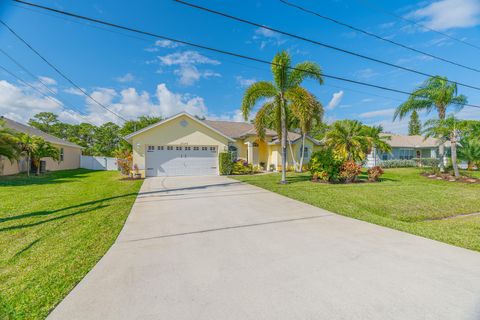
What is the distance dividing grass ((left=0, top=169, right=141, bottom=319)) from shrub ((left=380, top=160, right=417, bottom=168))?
26602 mm

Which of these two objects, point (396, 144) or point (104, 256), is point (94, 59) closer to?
point (104, 256)

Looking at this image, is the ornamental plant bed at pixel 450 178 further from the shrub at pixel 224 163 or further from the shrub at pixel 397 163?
the shrub at pixel 224 163

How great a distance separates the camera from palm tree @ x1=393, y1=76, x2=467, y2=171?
53.3 feet

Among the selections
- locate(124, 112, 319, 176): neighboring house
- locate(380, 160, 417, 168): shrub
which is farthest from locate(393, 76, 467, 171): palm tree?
locate(124, 112, 319, 176): neighboring house

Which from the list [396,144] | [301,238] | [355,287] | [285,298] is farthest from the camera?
[396,144]

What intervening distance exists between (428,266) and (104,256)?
16.4 feet

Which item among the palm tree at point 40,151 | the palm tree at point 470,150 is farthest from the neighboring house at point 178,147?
the palm tree at point 470,150

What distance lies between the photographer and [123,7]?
279 inches

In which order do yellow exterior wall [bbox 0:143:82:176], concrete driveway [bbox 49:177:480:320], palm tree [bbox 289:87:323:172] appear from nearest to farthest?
A: concrete driveway [bbox 49:177:480:320] → palm tree [bbox 289:87:323:172] → yellow exterior wall [bbox 0:143:82:176]

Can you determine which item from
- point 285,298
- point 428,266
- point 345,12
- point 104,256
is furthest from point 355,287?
point 345,12

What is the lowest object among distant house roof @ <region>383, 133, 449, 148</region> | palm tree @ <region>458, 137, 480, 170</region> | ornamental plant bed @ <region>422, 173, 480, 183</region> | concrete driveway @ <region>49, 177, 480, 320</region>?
concrete driveway @ <region>49, 177, 480, 320</region>

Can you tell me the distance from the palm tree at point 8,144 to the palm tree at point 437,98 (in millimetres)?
26252

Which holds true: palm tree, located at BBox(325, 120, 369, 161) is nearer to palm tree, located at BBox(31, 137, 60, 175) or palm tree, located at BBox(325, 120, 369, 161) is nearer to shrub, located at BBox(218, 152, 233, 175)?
shrub, located at BBox(218, 152, 233, 175)

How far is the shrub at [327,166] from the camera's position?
1266 cm
